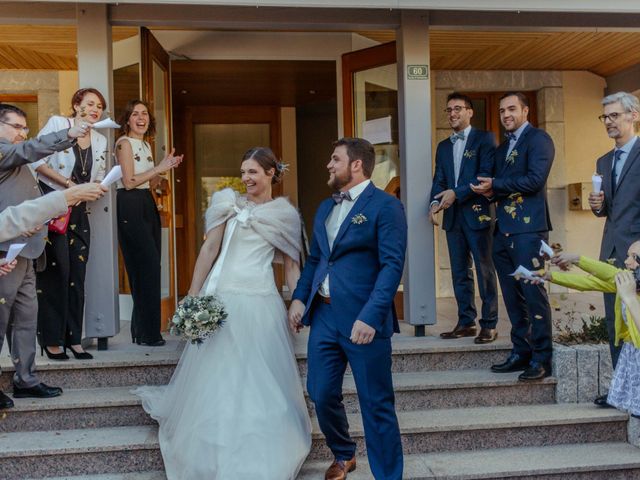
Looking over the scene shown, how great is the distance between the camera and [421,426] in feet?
13.7

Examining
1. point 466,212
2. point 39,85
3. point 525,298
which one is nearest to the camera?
point 525,298

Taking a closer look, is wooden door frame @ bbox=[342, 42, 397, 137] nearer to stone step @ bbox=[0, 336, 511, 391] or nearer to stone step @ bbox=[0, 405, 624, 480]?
stone step @ bbox=[0, 336, 511, 391]

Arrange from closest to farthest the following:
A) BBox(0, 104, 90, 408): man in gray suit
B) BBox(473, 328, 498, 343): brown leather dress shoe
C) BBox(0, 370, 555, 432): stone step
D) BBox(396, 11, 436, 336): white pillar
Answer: BBox(0, 104, 90, 408): man in gray suit, BBox(0, 370, 555, 432): stone step, BBox(473, 328, 498, 343): brown leather dress shoe, BBox(396, 11, 436, 336): white pillar

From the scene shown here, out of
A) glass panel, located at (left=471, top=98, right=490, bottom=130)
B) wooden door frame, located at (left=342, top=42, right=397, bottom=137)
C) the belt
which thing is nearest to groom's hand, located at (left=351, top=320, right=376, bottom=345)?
the belt

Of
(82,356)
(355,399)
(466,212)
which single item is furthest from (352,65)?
(82,356)

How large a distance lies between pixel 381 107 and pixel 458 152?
3.73 feet

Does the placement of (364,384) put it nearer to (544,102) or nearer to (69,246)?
(69,246)

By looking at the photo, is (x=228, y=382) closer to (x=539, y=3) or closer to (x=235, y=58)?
(x=539, y=3)

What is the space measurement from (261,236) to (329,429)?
1.16m

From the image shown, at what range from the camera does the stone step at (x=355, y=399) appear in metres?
4.22

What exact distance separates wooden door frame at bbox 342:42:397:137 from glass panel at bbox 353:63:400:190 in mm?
39

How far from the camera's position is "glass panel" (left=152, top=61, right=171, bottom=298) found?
240 inches

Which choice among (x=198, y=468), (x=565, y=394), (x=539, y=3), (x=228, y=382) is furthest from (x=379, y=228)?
(x=539, y=3)

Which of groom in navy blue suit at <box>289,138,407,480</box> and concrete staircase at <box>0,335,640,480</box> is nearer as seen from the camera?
groom in navy blue suit at <box>289,138,407,480</box>
